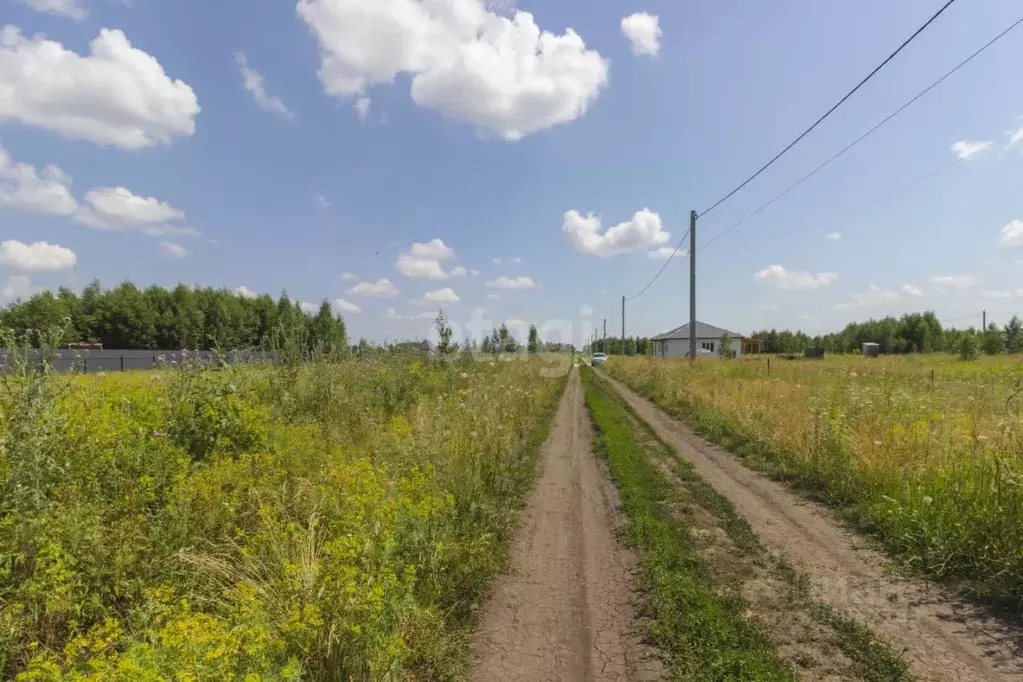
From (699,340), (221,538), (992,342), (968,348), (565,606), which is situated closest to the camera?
(221,538)

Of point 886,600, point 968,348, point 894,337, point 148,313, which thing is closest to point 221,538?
point 886,600

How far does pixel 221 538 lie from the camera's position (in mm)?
3727

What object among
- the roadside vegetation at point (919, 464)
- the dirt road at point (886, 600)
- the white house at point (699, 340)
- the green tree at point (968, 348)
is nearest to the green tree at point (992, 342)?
the green tree at point (968, 348)

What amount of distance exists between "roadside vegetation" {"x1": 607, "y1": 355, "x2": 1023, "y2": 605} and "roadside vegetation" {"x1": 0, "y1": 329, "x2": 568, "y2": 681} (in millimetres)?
4233

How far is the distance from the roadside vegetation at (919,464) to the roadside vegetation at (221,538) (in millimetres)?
4233

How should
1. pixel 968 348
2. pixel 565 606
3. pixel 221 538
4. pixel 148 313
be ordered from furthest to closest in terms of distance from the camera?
1. pixel 148 313
2. pixel 968 348
3. pixel 565 606
4. pixel 221 538

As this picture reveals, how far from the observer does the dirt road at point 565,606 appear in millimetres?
3271

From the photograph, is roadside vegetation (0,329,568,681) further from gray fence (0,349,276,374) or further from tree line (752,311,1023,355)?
tree line (752,311,1023,355)

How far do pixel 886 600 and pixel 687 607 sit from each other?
1.68 meters

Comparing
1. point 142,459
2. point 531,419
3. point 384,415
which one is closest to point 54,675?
point 142,459

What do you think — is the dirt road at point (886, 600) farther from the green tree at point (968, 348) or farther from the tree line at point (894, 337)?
the tree line at point (894, 337)

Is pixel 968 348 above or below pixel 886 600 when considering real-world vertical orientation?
above

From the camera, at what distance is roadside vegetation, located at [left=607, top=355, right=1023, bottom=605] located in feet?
14.4

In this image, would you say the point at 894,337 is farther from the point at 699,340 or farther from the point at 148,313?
the point at 148,313
